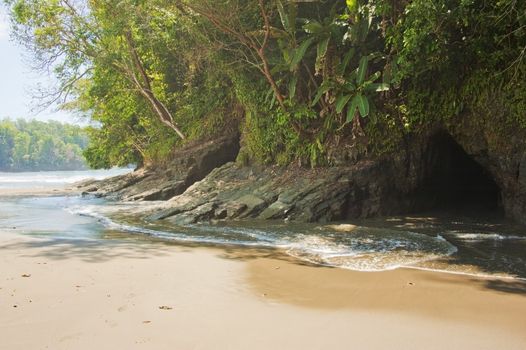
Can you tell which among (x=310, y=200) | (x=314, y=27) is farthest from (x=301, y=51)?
(x=310, y=200)

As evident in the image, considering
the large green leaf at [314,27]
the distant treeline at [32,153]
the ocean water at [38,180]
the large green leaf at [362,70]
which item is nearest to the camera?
the large green leaf at [362,70]

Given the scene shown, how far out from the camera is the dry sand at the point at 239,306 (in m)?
3.40

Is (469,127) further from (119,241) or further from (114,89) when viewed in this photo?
(114,89)

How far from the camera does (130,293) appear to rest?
4.54 m

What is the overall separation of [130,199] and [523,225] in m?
14.1

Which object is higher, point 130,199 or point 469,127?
point 469,127

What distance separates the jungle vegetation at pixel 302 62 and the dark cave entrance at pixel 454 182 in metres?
1.17

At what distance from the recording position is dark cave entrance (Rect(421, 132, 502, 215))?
38.1ft

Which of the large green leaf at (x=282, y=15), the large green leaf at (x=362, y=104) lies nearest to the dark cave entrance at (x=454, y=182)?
the large green leaf at (x=362, y=104)

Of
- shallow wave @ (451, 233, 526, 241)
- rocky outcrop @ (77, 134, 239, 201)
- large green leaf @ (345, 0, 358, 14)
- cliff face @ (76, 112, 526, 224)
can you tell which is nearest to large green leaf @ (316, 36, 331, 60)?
large green leaf @ (345, 0, 358, 14)

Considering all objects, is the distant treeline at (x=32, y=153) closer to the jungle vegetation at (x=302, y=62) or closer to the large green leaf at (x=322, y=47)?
the jungle vegetation at (x=302, y=62)

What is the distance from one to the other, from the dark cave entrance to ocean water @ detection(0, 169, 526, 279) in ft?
3.68

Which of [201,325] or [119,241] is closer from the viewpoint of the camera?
[201,325]

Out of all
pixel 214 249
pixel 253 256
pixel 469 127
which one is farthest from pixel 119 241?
pixel 469 127
